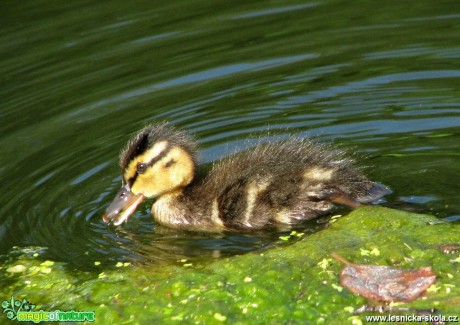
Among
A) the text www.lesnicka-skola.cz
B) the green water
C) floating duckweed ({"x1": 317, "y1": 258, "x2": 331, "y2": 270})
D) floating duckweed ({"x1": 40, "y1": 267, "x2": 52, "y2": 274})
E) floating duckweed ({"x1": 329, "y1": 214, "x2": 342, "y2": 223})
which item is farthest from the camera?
the green water

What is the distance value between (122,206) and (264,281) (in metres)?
1.49

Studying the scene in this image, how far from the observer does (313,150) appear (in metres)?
5.54

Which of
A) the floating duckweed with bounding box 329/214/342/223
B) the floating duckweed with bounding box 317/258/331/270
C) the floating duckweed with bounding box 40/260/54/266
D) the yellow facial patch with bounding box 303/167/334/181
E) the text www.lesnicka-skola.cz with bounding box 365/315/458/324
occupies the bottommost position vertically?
the text www.lesnicka-skola.cz with bounding box 365/315/458/324

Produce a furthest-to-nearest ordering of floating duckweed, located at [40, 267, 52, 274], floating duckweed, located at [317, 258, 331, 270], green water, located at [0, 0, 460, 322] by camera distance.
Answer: green water, located at [0, 0, 460, 322], floating duckweed, located at [40, 267, 52, 274], floating duckweed, located at [317, 258, 331, 270]

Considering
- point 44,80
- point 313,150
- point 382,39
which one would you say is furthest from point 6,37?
point 313,150

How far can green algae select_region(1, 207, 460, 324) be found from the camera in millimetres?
4312

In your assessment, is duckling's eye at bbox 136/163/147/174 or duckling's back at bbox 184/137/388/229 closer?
duckling's back at bbox 184/137/388/229

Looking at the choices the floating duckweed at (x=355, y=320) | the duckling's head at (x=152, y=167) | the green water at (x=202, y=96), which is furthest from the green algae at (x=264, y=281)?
the duckling's head at (x=152, y=167)

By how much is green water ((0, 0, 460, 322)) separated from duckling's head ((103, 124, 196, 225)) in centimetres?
16

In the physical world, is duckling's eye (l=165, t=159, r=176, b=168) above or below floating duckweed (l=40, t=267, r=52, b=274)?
above

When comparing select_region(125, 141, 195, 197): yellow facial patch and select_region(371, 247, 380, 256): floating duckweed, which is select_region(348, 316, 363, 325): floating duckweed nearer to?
select_region(371, 247, 380, 256): floating duckweed

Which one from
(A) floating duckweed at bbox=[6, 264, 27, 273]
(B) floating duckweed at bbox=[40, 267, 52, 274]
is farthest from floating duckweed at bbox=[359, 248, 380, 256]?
(A) floating duckweed at bbox=[6, 264, 27, 273]

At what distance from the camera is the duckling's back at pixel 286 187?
5.42 meters

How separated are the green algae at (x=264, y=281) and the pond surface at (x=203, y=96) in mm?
241
